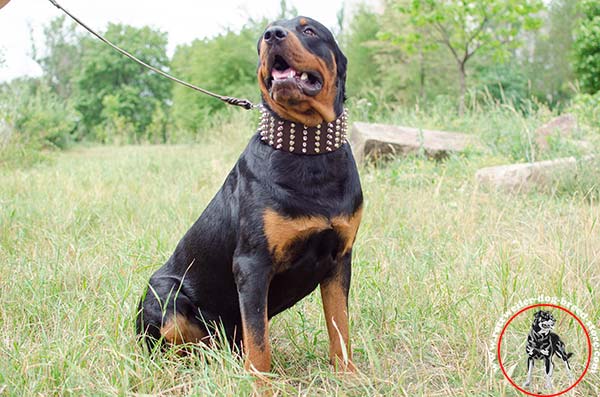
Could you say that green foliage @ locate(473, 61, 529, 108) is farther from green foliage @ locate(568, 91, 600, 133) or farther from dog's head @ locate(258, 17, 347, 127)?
dog's head @ locate(258, 17, 347, 127)

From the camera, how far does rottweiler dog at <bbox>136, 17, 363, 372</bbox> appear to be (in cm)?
225

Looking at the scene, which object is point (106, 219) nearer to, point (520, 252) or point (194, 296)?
point (194, 296)

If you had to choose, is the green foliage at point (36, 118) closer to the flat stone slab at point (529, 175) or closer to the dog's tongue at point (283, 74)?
the flat stone slab at point (529, 175)

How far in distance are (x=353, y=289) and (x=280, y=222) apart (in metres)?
1.33

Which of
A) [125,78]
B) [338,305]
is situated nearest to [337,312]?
[338,305]

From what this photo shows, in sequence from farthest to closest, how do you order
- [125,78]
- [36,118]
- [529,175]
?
1. [125,78]
2. [36,118]
3. [529,175]

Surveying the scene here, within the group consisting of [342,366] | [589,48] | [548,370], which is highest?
[589,48]

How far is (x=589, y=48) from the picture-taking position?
57.0 feet

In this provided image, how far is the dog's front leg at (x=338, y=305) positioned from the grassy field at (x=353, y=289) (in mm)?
110

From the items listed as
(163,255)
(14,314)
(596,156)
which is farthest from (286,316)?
(596,156)

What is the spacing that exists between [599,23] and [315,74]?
16.8m

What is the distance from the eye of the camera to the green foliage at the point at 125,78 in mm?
31734

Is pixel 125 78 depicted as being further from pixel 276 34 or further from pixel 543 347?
pixel 543 347

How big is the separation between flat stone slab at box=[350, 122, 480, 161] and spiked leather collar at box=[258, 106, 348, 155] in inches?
194
